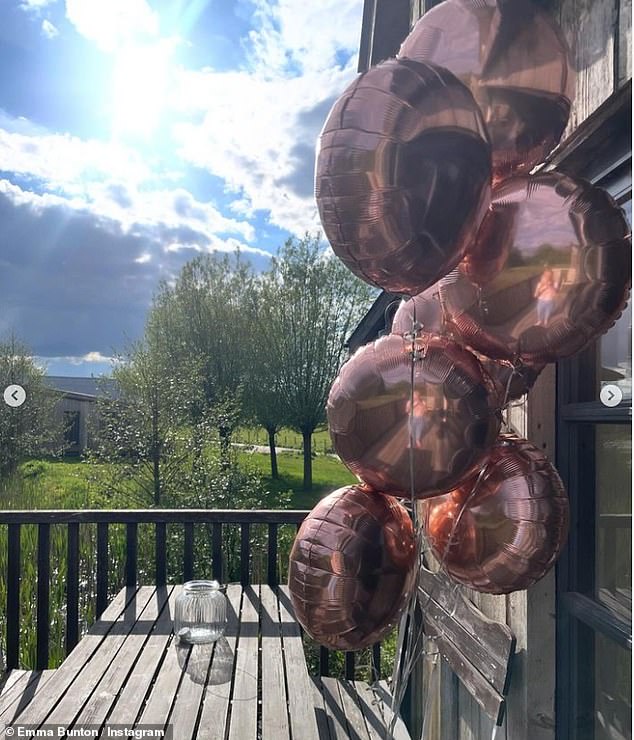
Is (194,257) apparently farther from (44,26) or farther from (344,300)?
(44,26)

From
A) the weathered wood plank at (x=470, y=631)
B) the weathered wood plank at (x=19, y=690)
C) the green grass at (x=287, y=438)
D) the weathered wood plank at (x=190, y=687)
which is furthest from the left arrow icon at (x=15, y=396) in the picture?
the green grass at (x=287, y=438)

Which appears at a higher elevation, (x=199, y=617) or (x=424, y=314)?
(x=424, y=314)

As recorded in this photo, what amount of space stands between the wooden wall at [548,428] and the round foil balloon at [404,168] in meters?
0.35

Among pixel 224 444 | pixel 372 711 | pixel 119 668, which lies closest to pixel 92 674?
pixel 119 668

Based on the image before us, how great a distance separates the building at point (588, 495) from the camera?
1.00m

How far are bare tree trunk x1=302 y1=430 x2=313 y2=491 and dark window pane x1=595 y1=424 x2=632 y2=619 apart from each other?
1035 cm

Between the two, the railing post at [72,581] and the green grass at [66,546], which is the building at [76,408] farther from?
the railing post at [72,581]

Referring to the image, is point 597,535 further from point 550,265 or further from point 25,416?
point 25,416

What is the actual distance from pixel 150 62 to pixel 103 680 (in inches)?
106

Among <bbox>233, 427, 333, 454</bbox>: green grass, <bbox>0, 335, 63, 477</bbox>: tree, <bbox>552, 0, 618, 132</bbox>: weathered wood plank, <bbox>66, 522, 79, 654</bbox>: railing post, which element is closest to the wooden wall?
<bbox>552, 0, 618, 132</bbox>: weathered wood plank

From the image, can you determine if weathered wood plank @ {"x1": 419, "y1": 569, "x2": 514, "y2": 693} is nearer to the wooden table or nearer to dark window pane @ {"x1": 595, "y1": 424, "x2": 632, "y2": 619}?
dark window pane @ {"x1": 595, "y1": 424, "x2": 632, "y2": 619}

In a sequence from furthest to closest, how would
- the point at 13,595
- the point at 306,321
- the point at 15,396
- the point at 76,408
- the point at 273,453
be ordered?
the point at 273,453, the point at 306,321, the point at 76,408, the point at 15,396, the point at 13,595

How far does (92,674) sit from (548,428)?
1.44 metres

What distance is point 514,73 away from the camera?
37.3 inches
